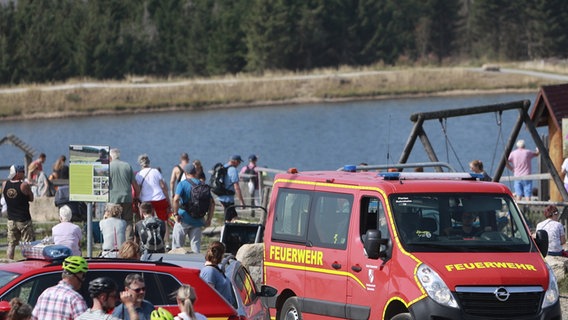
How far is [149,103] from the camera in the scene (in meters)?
89.4

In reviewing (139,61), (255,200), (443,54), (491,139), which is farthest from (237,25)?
(255,200)

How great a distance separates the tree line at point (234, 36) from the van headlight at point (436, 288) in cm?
8834

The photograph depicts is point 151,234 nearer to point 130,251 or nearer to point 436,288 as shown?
point 130,251

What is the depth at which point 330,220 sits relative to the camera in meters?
13.8

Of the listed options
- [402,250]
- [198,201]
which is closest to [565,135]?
[198,201]

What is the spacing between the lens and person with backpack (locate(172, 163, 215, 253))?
19.4 m

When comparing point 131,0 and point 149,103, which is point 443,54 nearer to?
point 131,0

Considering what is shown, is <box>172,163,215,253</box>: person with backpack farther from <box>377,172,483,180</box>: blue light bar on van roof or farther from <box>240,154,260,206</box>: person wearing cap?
<box>240,154,260,206</box>: person wearing cap

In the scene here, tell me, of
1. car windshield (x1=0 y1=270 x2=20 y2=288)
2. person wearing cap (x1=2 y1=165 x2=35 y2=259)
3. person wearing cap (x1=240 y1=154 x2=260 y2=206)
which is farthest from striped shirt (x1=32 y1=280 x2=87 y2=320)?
person wearing cap (x1=240 y1=154 x2=260 y2=206)

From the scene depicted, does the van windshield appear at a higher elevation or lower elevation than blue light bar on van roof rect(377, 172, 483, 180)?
lower

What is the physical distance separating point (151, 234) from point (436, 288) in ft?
19.0

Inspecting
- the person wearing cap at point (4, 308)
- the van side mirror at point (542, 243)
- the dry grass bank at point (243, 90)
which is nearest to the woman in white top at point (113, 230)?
the van side mirror at point (542, 243)

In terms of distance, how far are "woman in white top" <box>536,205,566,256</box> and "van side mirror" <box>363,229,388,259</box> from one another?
558cm

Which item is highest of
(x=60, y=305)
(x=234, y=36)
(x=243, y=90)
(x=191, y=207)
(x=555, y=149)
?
(x=234, y=36)
